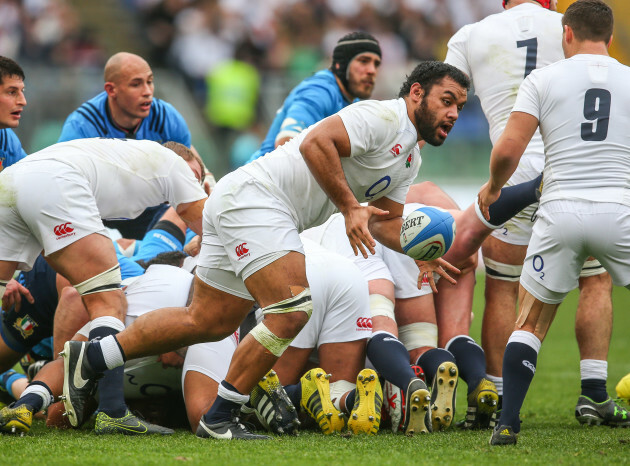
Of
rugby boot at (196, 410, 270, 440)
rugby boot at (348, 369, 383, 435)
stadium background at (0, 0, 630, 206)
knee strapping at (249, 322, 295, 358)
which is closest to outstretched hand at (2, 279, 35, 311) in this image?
rugby boot at (196, 410, 270, 440)

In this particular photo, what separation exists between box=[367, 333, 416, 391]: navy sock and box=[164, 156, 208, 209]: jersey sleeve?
142 cm

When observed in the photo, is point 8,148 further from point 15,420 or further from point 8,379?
point 15,420

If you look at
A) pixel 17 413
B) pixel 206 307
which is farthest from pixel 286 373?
pixel 17 413

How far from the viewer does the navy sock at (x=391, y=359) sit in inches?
193

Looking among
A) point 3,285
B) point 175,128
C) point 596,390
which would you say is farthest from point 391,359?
point 175,128

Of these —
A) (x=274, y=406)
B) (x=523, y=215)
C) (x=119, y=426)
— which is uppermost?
(x=523, y=215)

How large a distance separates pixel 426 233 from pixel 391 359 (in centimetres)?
75

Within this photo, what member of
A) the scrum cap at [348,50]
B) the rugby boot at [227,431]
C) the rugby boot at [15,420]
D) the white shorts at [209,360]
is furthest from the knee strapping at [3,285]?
the scrum cap at [348,50]

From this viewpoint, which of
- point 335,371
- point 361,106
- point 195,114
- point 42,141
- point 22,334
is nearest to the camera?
point 361,106

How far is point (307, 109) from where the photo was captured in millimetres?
7637

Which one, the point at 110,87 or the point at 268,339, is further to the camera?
the point at 110,87

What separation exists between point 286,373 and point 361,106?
1.69 m

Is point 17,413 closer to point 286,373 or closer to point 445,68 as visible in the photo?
point 286,373

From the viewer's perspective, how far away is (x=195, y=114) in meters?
14.7
